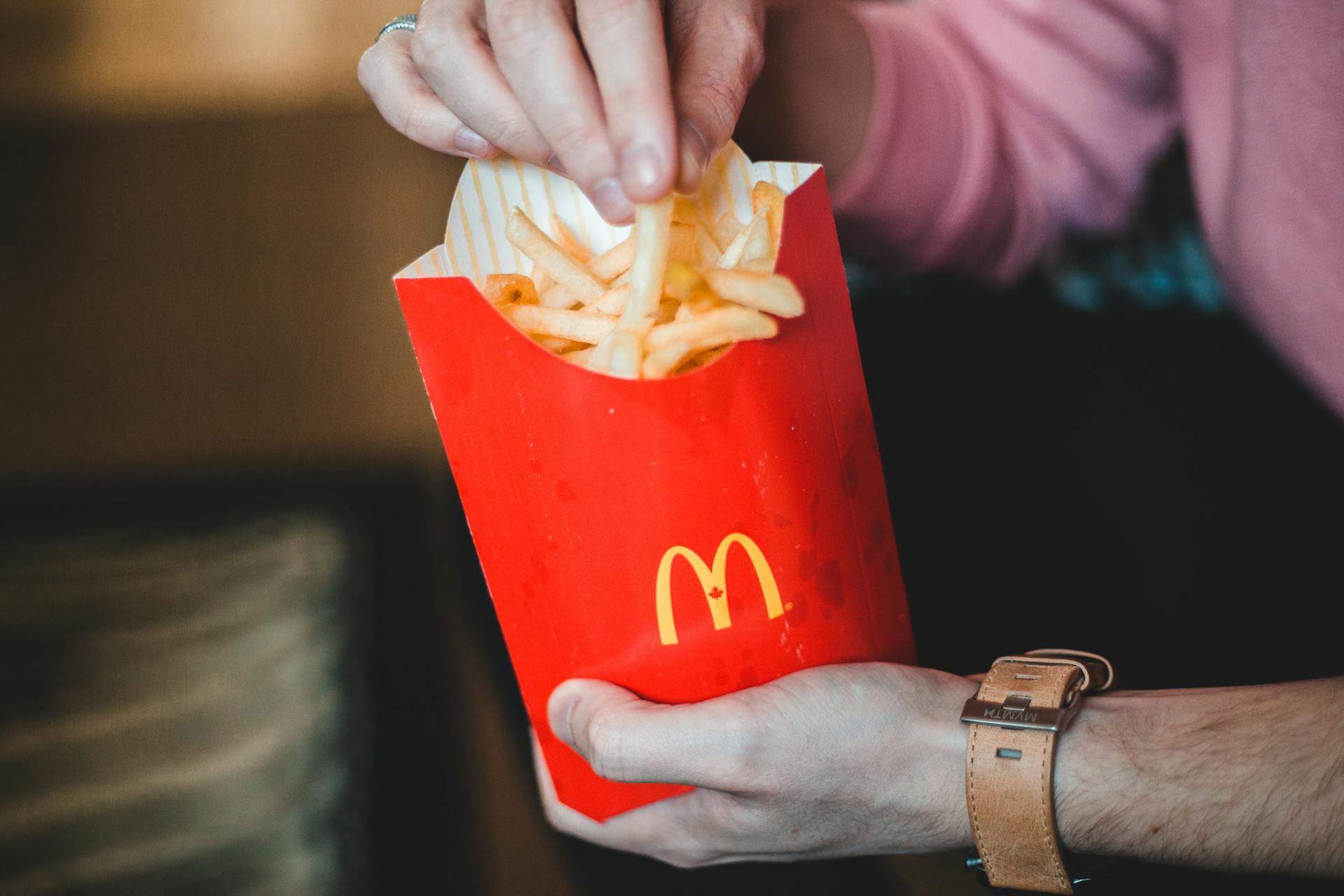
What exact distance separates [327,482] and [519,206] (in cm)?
→ 150

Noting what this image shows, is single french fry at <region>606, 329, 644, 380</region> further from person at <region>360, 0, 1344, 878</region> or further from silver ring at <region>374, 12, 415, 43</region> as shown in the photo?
silver ring at <region>374, 12, 415, 43</region>

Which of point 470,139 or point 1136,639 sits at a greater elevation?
point 470,139

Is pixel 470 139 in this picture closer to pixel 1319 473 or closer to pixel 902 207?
pixel 902 207

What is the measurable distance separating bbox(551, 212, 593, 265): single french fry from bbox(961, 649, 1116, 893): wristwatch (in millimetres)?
561

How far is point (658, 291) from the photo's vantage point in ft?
2.26

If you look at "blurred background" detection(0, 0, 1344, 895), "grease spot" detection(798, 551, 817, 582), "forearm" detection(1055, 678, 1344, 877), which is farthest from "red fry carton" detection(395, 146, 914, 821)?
"blurred background" detection(0, 0, 1344, 895)

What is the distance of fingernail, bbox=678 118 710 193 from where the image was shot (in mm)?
701

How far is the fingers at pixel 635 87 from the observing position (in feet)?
2.18

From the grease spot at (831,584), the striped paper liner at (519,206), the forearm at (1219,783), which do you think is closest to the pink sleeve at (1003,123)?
the striped paper liner at (519,206)

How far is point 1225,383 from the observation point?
1.32 m

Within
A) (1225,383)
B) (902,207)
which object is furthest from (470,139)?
(1225,383)

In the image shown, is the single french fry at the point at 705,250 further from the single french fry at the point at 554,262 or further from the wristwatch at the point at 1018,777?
the wristwatch at the point at 1018,777

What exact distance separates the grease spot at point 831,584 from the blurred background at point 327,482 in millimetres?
666

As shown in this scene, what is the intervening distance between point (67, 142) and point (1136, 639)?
2.85m
